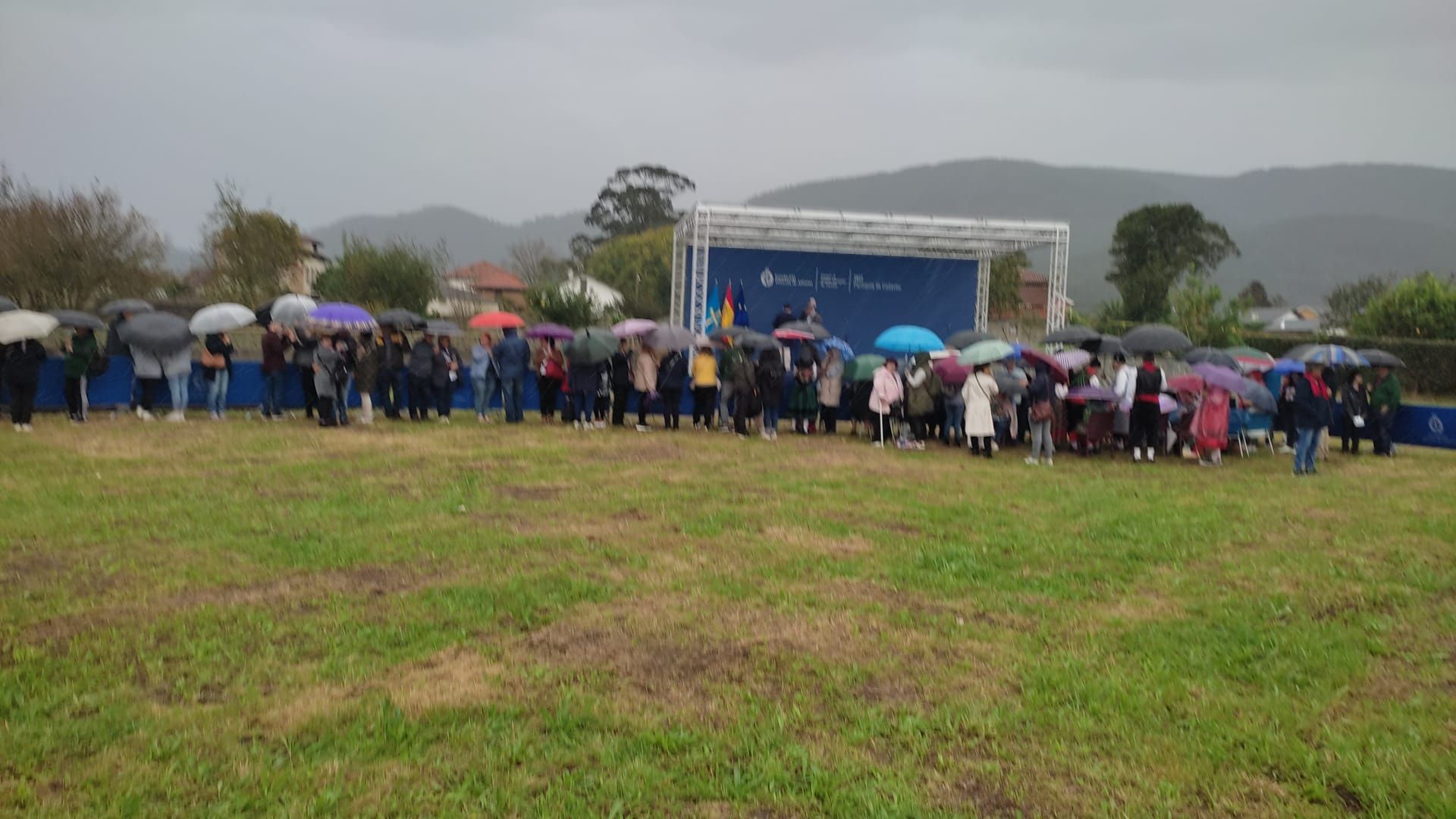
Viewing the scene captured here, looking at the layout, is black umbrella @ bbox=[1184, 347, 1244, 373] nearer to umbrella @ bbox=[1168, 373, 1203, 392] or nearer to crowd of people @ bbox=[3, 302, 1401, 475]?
crowd of people @ bbox=[3, 302, 1401, 475]

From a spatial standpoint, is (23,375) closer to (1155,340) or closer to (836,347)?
(836,347)

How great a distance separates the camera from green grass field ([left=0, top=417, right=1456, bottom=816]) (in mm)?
3670

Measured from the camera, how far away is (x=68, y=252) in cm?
2317

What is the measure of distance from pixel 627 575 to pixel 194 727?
113 inches

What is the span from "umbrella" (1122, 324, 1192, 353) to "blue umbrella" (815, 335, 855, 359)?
3983mm

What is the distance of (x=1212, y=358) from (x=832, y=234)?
300 inches

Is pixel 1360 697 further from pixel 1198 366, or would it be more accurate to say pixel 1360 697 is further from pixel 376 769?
pixel 1198 366

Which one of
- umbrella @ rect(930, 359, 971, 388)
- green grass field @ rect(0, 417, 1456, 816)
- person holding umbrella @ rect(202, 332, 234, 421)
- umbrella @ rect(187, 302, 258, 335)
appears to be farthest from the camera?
person holding umbrella @ rect(202, 332, 234, 421)

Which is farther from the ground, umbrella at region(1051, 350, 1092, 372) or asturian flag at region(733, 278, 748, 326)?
asturian flag at region(733, 278, 748, 326)

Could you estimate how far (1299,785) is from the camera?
12.3ft

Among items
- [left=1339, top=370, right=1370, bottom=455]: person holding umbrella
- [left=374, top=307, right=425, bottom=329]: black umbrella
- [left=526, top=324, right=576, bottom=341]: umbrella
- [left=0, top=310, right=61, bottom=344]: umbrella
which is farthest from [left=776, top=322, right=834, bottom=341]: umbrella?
[left=0, top=310, right=61, bottom=344]: umbrella

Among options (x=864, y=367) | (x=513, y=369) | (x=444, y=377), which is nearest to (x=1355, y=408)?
(x=864, y=367)

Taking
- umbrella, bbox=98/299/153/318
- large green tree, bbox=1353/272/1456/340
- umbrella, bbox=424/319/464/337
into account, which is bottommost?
umbrella, bbox=424/319/464/337

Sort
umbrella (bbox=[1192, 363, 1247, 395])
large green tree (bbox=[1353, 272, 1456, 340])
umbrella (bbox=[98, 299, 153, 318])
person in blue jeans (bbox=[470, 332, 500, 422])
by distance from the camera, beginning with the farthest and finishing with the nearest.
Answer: large green tree (bbox=[1353, 272, 1456, 340]) < person in blue jeans (bbox=[470, 332, 500, 422]) < umbrella (bbox=[98, 299, 153, 318]) < umbrella (bbox=[1192, 363, 1247, 395])
